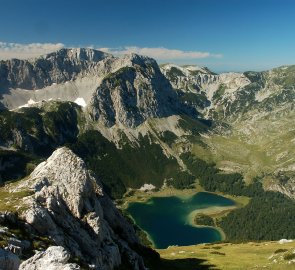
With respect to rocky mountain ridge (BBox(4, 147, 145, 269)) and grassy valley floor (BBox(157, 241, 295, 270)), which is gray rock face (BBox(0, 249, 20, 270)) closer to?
rocky mountain ridge (BBox(4, 147, 145, 269))

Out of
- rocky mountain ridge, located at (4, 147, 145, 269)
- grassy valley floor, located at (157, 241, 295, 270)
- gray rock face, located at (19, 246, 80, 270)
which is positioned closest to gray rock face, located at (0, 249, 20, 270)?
gray rock face, located at (19, 246, 80, 270)

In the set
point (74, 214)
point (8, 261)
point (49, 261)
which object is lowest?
point (74, 214)

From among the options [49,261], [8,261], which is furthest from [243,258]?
[8,261]

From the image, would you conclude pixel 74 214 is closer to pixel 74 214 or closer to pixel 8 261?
pixel 74 214

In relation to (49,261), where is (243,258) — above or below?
below

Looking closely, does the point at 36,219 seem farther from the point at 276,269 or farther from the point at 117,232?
the point at 276,269

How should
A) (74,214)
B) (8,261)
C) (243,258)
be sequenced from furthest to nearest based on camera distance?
1. (243,258)
2. (74,214)
3. (8,261)

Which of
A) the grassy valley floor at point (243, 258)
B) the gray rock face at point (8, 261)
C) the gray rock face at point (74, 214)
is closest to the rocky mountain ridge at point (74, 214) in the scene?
the gray rock face at point (74, 214)

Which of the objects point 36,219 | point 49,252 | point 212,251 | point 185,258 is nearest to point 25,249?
point 36,219
